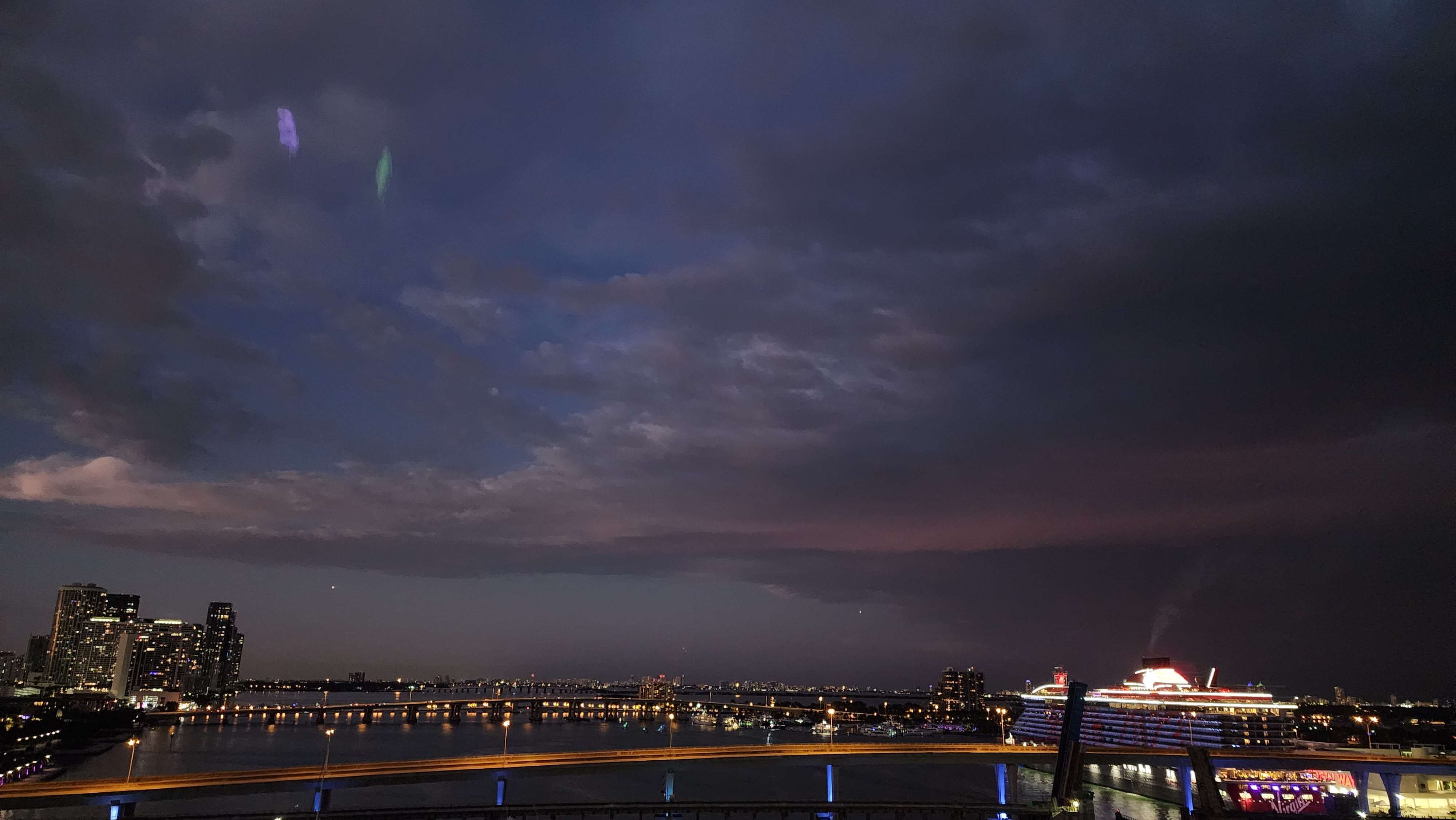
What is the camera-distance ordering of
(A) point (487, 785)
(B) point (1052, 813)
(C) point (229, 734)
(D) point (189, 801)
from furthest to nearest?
1. (C) point (229, 734)
2. (A) point (487, 785)
3. (D) point (189, 801)
4. (B) point (1052, 813)

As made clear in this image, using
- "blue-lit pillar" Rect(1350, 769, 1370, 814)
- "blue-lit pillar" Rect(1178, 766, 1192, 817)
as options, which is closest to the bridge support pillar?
"blue-lit pillar" Rect(1350, 769, 1370, 814)

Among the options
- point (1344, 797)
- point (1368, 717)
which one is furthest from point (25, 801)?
point (1368, 717)

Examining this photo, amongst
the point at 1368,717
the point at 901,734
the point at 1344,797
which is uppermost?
the point at 1368,717

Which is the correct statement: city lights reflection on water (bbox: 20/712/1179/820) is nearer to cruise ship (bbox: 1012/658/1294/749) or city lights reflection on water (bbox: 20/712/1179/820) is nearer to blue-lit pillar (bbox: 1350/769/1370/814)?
cruise ship (bbox: 1012/658/1294/749)

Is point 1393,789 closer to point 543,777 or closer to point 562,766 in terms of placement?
point 562,766

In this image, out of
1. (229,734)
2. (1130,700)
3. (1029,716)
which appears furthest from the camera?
(229,734)

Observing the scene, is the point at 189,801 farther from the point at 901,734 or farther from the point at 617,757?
the point at 901,734
